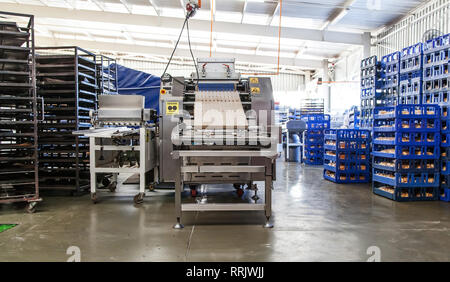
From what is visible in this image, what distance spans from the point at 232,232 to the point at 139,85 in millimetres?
5152

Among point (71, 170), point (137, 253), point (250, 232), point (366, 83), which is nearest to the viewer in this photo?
point (137, 253)

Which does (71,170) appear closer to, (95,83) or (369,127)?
(95,83)

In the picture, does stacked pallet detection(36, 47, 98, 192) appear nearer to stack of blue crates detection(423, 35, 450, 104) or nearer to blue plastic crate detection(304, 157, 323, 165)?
stack of blue crates detection(423, 35, 450, 104)

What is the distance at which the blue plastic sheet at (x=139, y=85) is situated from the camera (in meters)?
6.94

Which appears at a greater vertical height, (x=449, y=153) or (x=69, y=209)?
(x=449, y=153)

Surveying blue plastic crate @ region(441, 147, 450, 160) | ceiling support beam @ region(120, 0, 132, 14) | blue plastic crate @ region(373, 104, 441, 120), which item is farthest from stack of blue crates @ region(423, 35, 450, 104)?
ceiling support beam @ region(120, 0, 132, 14)

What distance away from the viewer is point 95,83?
4988 mm

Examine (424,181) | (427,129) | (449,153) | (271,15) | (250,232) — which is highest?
(271,15)

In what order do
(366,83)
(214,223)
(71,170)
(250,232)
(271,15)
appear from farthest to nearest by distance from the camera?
(271,15) < (366,83) < (71,170) < (214,223) < (250,232)

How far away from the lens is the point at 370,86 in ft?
17.8

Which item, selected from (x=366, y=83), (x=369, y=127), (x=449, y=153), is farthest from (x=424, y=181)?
(x=366, y=83)

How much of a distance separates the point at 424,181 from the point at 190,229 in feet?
11.3

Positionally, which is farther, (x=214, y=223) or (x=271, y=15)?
(x=271, y=15)

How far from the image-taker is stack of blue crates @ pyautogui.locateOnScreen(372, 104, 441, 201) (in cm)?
414
